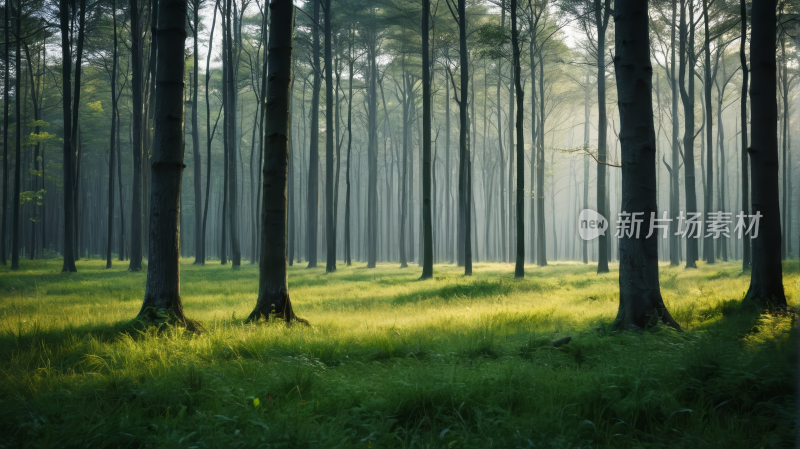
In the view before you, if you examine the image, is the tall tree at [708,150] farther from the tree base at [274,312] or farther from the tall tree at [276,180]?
the tree base at [274,312]

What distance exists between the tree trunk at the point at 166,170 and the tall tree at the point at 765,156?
8584mm

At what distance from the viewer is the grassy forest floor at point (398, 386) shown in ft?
8.54

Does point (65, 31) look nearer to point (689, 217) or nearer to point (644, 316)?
point (644, 316)

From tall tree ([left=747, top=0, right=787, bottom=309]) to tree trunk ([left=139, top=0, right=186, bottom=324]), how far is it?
8584mm

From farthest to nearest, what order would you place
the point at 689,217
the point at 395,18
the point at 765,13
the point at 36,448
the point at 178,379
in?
the point at 395,18
the point at 689,217
the point at 765,13
the point at 178,379
the point at 36,448

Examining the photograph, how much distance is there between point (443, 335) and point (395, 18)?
18.3 meters

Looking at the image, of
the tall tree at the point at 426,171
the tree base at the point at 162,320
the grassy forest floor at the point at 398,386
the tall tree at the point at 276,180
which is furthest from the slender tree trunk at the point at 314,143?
the grassy forest floor at the point at 398,386

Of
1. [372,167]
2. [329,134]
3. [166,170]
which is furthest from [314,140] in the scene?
[166,170]

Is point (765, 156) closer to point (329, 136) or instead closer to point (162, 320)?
point (162, 320)

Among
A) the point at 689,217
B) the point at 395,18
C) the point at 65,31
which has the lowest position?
the point at 689,217

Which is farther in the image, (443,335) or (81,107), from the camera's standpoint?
(81,107)

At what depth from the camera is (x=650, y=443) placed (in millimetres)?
2580

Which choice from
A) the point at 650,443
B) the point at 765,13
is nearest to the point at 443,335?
the point at 650,443

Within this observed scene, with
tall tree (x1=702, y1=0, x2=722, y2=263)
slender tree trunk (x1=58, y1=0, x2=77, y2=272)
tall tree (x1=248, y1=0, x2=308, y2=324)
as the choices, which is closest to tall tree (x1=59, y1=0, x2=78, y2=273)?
slender tree trunk (x1=58, y1=0, x2=77, y2=272)
